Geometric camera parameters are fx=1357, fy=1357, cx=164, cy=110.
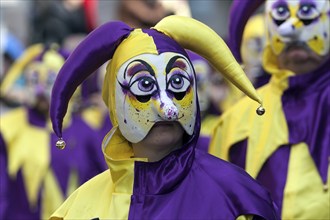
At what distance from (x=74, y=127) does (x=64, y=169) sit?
1.66 feet

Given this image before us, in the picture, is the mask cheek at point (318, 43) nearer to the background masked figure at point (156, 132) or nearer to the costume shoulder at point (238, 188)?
the background masked figure at point (156, 132)

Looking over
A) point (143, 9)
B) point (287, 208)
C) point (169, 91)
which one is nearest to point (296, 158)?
point (287, 208)

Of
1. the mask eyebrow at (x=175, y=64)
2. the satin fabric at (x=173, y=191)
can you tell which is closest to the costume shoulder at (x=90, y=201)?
the satin fabric at (x=173, y=191)

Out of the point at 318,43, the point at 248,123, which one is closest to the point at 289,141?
the point at 248,123

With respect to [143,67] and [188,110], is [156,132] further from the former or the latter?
[143,67]

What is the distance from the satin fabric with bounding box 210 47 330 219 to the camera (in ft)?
21.6

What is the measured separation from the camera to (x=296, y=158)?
669 centimetres

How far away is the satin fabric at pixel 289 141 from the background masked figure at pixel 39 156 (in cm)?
279

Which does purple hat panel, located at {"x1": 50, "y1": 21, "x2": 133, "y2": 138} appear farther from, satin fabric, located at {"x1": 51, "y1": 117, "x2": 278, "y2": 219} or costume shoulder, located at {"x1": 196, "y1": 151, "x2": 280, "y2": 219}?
costume shoulder, located at {"x1": 196, "y1": 151, "x2": 280, "y2": 219}

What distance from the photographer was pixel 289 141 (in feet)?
22.1

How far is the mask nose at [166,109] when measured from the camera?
5426 millimetres

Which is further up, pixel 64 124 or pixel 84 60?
pixel 84 60

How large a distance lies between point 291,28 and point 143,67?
60.5 inches

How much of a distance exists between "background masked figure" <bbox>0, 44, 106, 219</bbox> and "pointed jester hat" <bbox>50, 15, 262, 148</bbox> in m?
3.73
